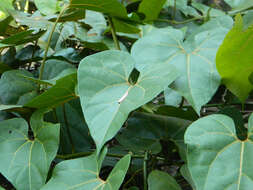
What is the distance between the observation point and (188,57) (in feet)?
2.11

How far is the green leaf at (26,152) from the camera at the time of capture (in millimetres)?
580

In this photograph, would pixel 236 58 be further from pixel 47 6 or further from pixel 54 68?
pixel 47 6

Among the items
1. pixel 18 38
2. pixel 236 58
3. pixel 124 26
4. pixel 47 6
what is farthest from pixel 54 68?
pixel 236 58

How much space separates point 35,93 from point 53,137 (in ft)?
0.63

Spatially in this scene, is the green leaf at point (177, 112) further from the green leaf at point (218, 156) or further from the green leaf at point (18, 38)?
the green leaf at point (18, 38)

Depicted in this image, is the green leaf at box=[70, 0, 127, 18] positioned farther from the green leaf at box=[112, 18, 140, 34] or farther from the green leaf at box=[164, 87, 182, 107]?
the green leaf at box=[164, 87, 182, 107]

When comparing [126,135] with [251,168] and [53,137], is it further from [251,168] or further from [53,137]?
[251,168]

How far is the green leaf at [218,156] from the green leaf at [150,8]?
626mm

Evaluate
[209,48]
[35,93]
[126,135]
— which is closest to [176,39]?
[209,48]

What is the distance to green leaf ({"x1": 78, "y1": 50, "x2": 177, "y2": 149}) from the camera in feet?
1.63

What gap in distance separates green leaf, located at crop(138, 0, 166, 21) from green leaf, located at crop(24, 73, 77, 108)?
0.52m

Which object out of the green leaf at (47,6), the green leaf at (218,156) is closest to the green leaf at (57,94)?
the green leaf at (218,156)

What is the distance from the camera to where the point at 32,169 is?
588 millimetres

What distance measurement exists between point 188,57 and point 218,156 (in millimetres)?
238
